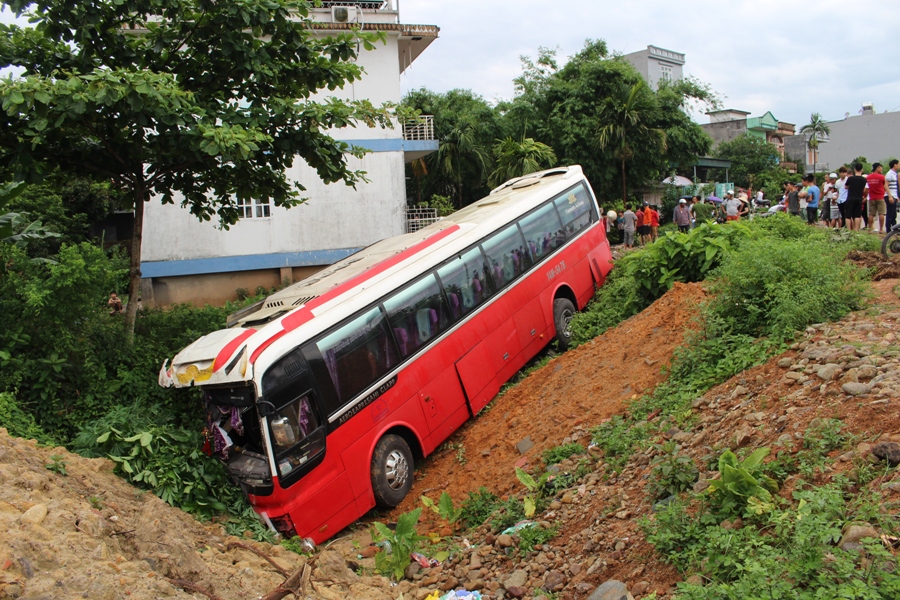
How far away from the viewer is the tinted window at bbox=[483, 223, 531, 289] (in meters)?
10.1

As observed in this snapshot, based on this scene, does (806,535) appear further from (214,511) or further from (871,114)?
(871,114)

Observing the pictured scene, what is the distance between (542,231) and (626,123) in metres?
15.7

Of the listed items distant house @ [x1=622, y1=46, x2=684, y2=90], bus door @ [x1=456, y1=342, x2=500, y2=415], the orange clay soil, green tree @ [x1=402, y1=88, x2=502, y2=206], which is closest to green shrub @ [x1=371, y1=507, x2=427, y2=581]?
the orange clay soil

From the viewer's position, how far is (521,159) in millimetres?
24156

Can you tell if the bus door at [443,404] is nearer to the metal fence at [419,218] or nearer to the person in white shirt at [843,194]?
the person in white shirt at [843,194]

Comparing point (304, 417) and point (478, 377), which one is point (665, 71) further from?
point (304, 417)

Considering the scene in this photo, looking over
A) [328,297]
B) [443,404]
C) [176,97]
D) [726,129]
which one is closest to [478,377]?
[443,404]

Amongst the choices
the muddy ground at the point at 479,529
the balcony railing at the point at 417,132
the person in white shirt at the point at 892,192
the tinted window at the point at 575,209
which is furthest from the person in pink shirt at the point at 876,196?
the balcony railing at the point at 417,132

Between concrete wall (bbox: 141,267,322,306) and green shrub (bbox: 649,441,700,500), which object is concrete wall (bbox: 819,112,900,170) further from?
green shrub (bbox: 649,441,700,500)

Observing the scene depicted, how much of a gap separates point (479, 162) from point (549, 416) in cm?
2184

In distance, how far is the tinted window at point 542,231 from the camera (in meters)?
10.9

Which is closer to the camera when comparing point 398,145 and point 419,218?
point 398,145

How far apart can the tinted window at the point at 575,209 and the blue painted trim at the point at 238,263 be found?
30.6 ft

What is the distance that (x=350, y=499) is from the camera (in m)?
7.39
